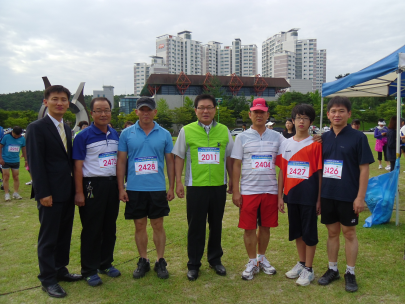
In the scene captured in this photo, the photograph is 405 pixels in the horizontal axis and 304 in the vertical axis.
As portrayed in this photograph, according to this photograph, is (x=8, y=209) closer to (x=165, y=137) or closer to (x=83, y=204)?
(x=83, y=204)

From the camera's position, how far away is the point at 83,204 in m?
3.07

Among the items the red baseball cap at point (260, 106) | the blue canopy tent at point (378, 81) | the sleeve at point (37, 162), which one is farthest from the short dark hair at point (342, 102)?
the sleeve at point (37, 162)

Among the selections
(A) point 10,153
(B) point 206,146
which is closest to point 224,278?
(B) point 206,146

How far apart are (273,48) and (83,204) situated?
4964 inches

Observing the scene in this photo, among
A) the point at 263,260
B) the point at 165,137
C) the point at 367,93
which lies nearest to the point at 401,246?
the point at 263,260

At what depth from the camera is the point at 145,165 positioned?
125 inches

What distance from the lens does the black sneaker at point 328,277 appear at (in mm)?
2986

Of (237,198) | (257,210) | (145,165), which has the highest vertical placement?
(145,165)

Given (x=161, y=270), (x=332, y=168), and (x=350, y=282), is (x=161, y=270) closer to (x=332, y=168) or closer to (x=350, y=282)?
(x=350, y=282)

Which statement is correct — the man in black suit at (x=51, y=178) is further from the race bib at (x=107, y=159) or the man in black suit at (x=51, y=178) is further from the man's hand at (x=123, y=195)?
the man's hand at (x=123, y=195)

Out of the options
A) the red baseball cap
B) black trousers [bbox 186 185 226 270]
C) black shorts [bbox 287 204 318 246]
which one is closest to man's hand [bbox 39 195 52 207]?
black trousers [bbox 186 185 226 270]

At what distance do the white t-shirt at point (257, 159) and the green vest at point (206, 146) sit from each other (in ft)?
0.53

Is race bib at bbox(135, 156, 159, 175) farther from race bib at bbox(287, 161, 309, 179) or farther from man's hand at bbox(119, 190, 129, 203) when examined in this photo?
race bib at bbox(287, 161, 309, 179)

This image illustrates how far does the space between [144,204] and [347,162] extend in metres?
2.02
